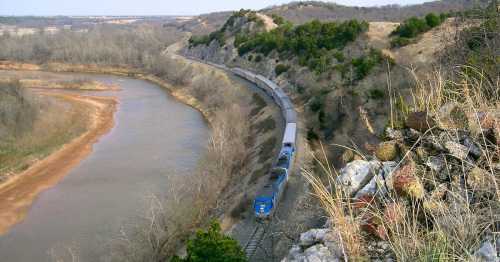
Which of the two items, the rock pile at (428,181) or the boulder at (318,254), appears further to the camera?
the boulder at (318,254)

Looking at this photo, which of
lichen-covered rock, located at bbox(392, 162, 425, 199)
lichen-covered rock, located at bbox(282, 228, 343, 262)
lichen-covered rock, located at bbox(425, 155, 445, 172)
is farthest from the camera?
lichen-covered rock, located at bbox(425, 155, 445, 172)

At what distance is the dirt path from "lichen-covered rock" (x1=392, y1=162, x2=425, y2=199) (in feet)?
103

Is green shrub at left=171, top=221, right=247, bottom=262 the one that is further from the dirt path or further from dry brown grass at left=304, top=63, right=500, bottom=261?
the dirt path

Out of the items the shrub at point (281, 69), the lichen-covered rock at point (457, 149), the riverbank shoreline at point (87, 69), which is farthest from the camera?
the riverbank shoreline at point (87, 69)

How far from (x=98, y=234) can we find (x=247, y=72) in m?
45.2

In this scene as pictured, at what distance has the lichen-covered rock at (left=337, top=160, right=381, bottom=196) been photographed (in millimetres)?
9359

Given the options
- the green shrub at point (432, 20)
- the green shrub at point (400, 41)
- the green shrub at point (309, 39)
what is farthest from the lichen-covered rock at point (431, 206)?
the green shrub at point (309, 39)

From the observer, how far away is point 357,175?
31.4ft

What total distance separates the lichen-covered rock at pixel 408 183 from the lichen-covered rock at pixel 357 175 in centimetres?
80

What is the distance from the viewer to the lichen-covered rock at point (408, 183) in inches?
319

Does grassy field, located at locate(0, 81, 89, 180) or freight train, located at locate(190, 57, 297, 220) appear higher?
→ freight train, located at locate(190, 57, 297, 220)

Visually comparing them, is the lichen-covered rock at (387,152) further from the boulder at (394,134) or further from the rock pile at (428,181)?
the boulder at (394,134)

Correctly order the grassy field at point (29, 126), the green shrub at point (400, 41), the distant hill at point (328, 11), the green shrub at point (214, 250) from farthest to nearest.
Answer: the distant hill at point (328, 11)
the green shrub at point (400, 41)
the grassy field at point (29, 126)
the green shrub at point (214, 250)

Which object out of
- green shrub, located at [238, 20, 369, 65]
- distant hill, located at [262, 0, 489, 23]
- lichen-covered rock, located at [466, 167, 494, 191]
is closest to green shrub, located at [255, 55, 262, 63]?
green shrub, located at [238, 20, 369, 65]
